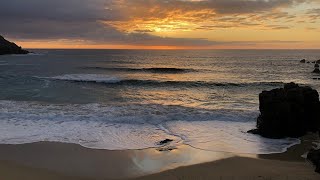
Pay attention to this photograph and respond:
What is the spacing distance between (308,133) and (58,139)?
1038 centimetres

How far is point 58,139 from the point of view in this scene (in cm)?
1485

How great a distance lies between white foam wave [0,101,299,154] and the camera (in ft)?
47.8

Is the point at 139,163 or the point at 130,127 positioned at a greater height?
the point at 130,127

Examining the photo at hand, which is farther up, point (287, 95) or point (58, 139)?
point (287, 95)

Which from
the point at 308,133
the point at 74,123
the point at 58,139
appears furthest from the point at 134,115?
the point at 308,133

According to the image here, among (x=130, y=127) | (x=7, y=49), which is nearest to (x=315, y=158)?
(x=130, y=127)

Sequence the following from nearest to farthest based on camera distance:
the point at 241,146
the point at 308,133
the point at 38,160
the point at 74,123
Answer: the point at 38,160, the point at 241,146, the point at 308,133, the point at 74,123

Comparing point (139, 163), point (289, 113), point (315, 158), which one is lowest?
point (139, 163)

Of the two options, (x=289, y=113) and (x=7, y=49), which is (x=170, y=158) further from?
(x=7, y=49)

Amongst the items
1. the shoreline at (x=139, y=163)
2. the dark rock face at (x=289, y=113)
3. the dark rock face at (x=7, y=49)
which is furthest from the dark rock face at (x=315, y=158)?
the dark rock face at (x=7, y=49)

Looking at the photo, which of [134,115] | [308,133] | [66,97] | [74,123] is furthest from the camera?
[66,97]

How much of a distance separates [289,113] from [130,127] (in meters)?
7.00

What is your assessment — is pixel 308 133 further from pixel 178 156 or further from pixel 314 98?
pixel 178 156

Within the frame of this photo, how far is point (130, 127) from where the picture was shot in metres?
17.3
